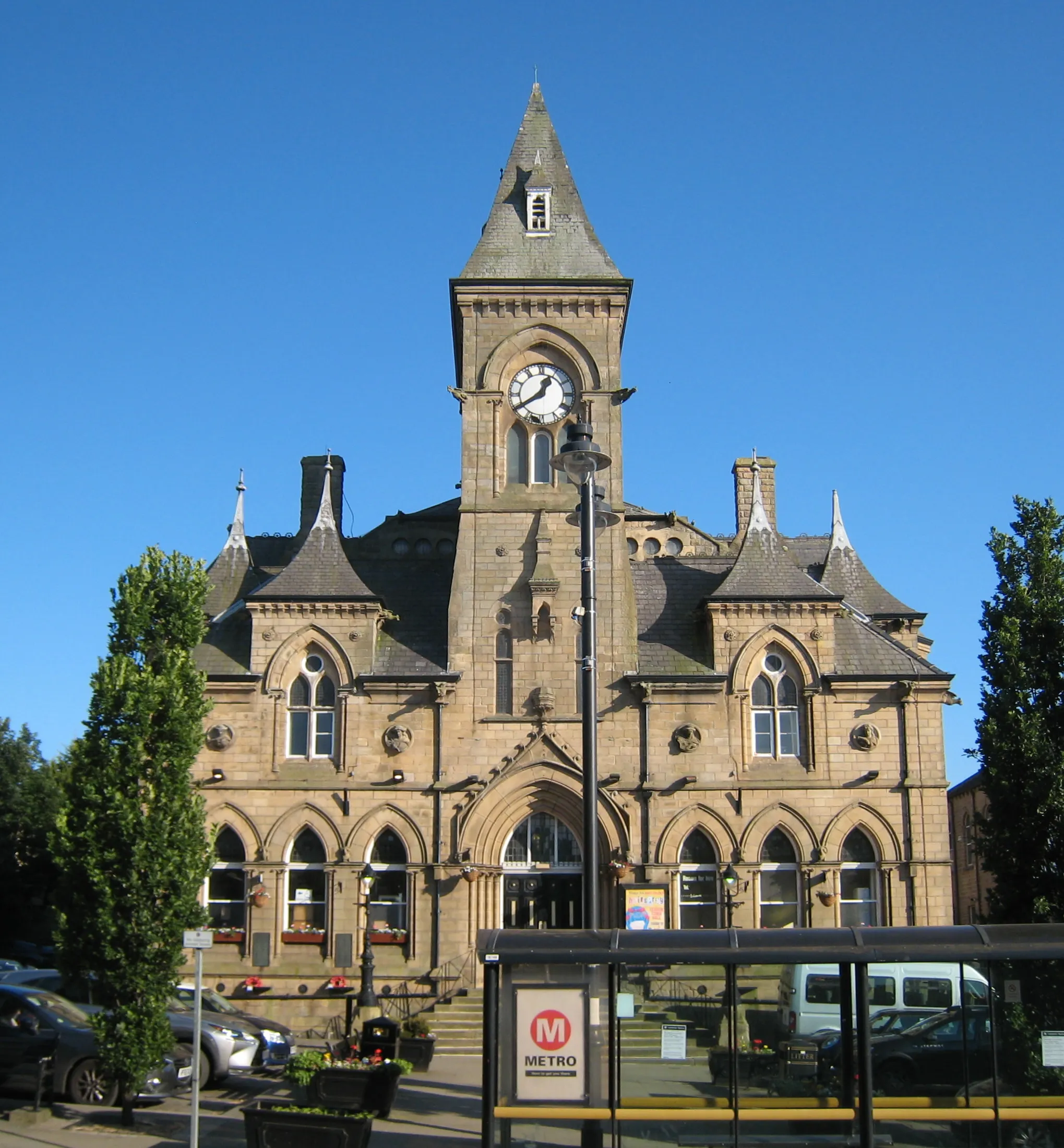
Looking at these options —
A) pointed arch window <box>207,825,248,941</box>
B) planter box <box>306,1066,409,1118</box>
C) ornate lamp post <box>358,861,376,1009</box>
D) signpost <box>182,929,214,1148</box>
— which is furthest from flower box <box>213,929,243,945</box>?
signpost <box>182,929,214,1148</box>

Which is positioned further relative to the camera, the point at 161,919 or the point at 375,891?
the point at 375,891

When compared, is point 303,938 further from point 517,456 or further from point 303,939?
point 517,456

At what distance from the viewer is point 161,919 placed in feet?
62.6

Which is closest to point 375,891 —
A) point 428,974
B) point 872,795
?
point 428,974

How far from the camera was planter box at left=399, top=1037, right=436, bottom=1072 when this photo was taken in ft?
78.3

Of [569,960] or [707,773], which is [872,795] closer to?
[707,773]

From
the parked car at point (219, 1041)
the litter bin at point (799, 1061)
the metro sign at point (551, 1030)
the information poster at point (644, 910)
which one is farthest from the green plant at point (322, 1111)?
the information poster at point (644, 910)

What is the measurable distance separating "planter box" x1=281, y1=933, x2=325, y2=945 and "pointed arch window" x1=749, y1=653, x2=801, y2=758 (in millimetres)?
10703

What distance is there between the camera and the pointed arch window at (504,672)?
104 ft

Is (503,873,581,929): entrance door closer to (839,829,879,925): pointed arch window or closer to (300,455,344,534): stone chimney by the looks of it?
(839,829,879,925): pointed arch window

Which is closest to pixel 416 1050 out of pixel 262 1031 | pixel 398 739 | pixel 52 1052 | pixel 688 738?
pixel 262 1031

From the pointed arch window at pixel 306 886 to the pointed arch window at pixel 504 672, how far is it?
202 inches

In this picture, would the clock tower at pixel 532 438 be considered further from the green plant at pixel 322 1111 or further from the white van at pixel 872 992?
the white van at pixel 872 992

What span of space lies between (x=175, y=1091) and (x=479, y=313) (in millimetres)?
20082
